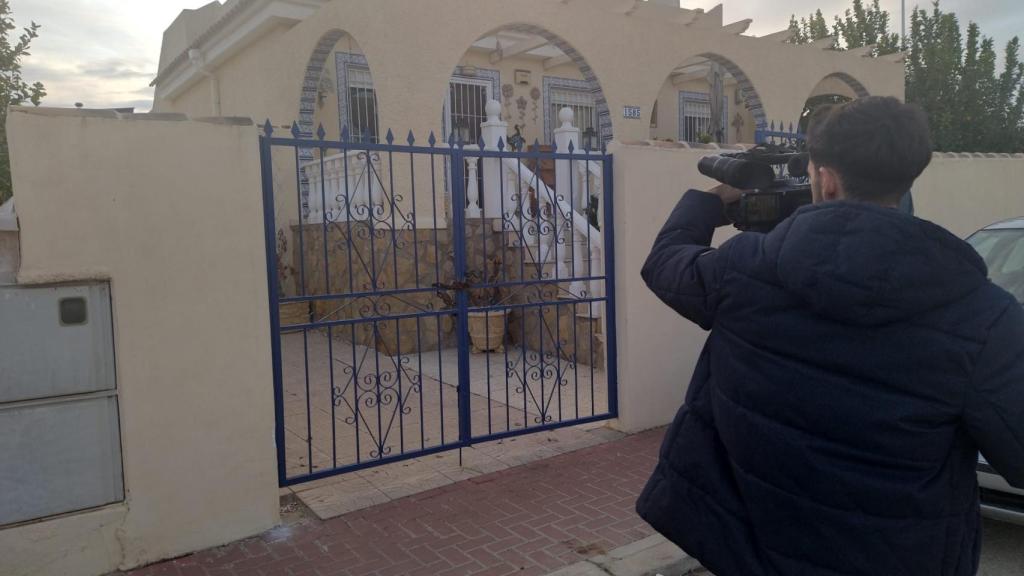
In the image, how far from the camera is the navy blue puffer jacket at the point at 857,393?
136cm

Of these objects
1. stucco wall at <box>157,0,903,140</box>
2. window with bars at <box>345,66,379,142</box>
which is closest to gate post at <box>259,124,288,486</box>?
stucco wall at <box>157,0,903,140</box>

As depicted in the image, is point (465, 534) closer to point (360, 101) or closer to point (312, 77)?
point (312, 77)

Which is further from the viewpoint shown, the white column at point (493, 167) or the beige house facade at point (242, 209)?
the white column at point (493, 167)

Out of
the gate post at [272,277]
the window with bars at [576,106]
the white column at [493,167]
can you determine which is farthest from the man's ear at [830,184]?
Answer: the window with bars at [576,106]

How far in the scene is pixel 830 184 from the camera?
5.06ft

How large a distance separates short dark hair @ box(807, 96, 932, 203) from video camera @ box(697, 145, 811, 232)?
0.28 meters

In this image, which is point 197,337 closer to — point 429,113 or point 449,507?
point 449,507

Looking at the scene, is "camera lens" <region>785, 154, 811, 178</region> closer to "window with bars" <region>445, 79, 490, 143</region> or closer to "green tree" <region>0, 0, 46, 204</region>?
"green tree" <region>0, 0, 46, 204</region>

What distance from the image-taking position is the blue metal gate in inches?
173

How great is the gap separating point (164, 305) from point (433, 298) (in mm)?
5127

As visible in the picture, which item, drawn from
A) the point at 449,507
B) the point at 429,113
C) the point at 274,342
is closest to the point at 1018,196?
the point at 429,113

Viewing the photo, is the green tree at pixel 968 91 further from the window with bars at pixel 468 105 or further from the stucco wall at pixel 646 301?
the stucco wall at pixel 646 301

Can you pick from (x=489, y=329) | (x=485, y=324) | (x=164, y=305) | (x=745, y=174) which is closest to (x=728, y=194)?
(x=745, y=174)

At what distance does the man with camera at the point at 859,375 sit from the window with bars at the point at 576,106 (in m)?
12.2
